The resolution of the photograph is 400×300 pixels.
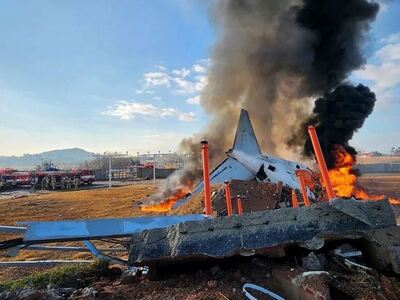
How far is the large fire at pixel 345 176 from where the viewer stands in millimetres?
20344

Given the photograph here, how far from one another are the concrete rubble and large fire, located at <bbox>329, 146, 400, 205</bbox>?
56.7 ft

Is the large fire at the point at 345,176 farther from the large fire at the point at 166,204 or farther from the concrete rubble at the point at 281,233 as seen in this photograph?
the concrete rubble at the point at 281,233

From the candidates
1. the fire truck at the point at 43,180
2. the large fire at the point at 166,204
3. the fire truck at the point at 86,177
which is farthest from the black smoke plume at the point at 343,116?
the fire truck at the point at 86,177

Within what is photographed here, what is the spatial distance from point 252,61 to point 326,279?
2324cm

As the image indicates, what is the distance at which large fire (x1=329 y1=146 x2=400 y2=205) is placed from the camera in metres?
20.3

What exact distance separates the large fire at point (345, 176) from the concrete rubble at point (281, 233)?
1728cm

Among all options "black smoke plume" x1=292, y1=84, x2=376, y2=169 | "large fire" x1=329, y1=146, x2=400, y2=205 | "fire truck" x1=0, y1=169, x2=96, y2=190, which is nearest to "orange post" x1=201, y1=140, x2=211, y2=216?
"large fire" x1=329, y1=146, x2=400, y2=205

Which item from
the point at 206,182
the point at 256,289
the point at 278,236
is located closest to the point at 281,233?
the point at 278,236

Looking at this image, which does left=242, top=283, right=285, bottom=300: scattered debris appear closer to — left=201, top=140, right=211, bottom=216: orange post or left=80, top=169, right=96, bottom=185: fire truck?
left=201, top=140, right=211, bottom=216: orange post

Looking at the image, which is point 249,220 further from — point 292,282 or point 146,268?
point 146,268

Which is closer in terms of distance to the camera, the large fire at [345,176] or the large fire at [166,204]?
the large fire at [166,204]

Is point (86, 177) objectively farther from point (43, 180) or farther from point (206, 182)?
point (206, 182)

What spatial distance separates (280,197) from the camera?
12.9m

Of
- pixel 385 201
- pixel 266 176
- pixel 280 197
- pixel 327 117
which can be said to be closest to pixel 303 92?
pixel 327 117
